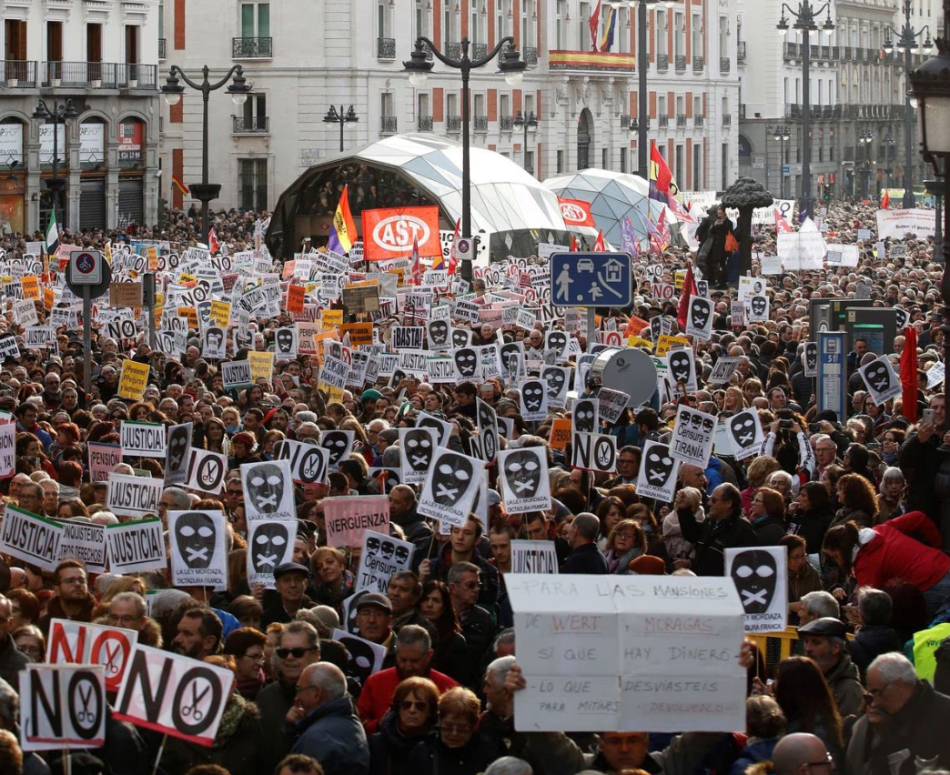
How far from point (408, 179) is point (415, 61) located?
62.1 ft

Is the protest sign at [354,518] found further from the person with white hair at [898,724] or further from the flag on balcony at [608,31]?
the flag on balcony at [608,31]

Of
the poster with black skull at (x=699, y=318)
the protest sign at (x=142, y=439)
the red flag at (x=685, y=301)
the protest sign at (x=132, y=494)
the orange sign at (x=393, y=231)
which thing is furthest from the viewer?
the orange sign at (x=393, y=231)

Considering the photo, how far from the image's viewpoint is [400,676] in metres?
8.02

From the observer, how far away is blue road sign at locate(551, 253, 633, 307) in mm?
16047

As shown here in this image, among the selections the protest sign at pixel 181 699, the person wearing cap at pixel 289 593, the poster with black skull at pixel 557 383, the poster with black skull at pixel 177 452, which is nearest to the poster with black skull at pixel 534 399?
the poster with black skull at pixel 557 383

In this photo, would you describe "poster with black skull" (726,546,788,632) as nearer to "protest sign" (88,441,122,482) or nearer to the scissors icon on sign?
the scissors icon on sign

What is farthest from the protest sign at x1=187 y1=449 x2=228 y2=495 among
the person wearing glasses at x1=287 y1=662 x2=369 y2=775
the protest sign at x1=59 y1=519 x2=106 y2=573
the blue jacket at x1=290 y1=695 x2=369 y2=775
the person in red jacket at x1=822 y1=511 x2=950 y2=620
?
the blue jacket at x1=290 y1=695 x2=369 y2=775

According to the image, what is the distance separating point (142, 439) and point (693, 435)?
3.60m

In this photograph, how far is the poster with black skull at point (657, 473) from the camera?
12.3 meters

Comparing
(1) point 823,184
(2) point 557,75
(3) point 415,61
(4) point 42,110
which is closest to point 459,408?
(3) point 415,61

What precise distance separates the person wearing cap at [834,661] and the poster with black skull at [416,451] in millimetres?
5028

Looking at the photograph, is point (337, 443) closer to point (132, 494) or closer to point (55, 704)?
point (132, 494)

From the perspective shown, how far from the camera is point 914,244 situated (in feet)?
141

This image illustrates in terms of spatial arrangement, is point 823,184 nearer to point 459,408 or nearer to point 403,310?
point 403,310
